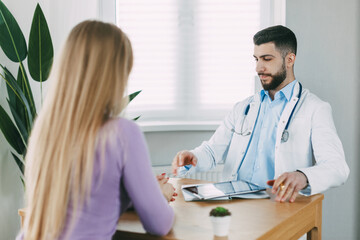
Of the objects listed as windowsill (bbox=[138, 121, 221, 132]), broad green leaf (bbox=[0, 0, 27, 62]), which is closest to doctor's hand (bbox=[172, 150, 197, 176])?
broad green leaf (bbox=[0, 0, 27, 62])

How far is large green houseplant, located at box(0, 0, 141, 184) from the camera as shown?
2.23m

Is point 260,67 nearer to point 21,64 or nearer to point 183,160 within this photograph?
point 183,160

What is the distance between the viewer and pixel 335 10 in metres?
2.76

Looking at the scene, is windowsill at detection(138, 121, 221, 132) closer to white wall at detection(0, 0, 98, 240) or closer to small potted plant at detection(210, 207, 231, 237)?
white wall at detection(0, 0, 98, 240)

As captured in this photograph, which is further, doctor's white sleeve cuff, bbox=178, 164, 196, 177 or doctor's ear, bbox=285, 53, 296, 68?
doctor's ear, bbox=285, 53, 296, 68

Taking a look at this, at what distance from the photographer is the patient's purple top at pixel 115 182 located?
1094mm

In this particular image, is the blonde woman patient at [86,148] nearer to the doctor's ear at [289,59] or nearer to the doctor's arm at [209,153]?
the doctor's arm at [209,153]

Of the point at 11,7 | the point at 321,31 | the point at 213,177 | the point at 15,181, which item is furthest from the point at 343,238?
the point at 11,7

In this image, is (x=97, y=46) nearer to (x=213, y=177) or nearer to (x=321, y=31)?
(x=321, y=31)

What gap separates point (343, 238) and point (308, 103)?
1.13m

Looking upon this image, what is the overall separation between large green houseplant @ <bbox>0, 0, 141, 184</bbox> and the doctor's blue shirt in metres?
1.18

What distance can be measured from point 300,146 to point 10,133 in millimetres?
1516

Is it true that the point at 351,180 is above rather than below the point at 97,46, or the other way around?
below

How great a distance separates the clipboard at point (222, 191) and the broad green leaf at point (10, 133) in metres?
0.99
